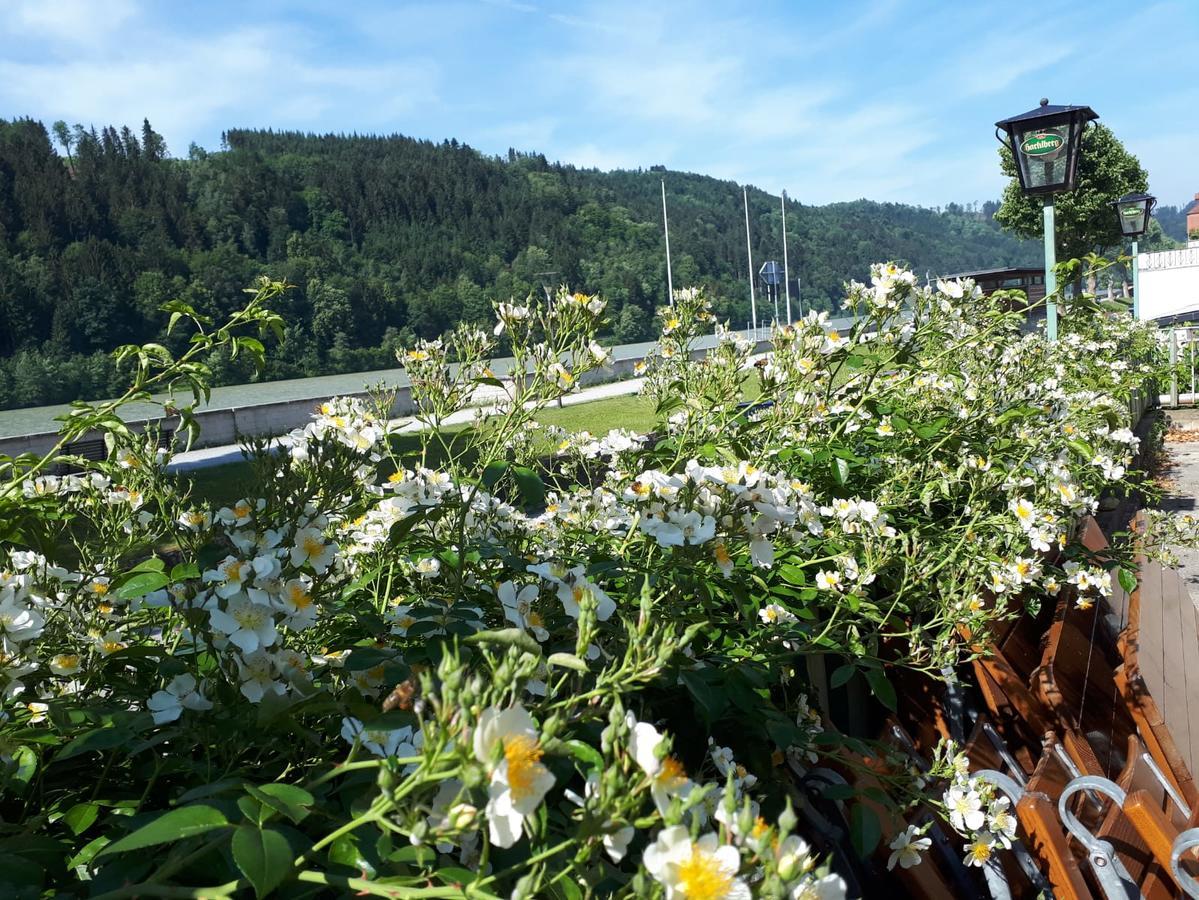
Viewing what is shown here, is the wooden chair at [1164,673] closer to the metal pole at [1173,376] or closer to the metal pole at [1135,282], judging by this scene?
the metal pole at [1173,376]

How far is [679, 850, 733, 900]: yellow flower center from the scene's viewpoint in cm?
59

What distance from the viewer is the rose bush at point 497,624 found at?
65cm

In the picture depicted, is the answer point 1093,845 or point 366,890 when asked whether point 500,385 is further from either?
point 1093,845

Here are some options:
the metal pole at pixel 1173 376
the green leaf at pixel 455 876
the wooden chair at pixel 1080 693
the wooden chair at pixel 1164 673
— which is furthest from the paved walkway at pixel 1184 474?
the green leaf at pixel 455 876

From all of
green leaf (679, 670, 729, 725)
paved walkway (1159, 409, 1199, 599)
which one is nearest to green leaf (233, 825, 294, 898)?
green leaf (679, 670, 729, 725)

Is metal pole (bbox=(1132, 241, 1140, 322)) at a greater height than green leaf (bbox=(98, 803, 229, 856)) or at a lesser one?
greater

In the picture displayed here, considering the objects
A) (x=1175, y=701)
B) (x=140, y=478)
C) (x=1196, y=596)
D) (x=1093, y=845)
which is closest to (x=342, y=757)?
(x=140, y=478)

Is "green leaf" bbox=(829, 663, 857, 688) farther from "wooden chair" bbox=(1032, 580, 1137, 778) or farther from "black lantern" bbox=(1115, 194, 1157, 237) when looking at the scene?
"black lantern" bbox=(1115, 194, 1157, 237)

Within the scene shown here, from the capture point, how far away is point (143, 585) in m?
1.19

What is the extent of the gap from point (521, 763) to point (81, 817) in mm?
522

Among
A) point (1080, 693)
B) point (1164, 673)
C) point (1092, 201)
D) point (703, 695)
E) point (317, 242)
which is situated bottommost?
point (1080, 693)

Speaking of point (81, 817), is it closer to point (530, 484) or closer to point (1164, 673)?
point (530, 484)

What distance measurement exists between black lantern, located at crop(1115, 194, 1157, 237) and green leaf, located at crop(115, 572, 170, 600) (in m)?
13.2

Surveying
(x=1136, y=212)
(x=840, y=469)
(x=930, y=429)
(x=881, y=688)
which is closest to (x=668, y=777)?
(x=881, y=688)
